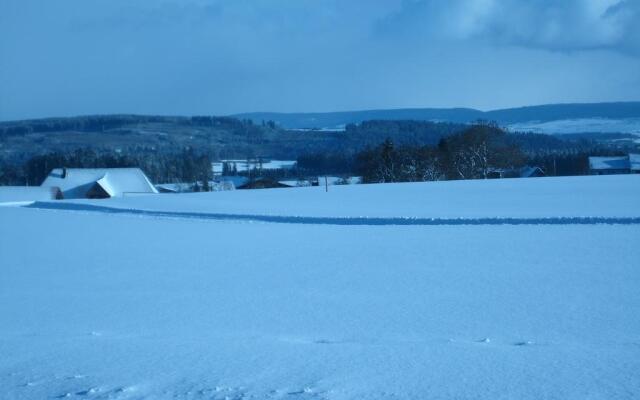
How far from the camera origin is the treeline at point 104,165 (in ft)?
265

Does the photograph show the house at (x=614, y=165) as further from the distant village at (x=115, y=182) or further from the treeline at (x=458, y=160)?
the treeline at (x=458, y=160)

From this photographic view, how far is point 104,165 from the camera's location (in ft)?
268

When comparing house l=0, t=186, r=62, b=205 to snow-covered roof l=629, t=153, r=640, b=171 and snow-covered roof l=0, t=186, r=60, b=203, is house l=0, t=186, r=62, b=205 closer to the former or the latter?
snow-covered roof l=0, t=186, r=60, b=203

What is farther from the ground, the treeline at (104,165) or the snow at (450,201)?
the treeline at (104,165)

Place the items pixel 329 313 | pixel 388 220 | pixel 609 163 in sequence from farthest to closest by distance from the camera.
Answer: pixel 609 163
pixel 388 220
pixel 329 313

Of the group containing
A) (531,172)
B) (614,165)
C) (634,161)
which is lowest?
(531,172)

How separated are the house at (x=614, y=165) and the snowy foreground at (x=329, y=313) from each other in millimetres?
37589

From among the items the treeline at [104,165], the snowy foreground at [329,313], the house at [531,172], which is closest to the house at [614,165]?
the house at [531,172]

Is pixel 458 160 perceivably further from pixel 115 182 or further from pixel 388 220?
pixel 388 220

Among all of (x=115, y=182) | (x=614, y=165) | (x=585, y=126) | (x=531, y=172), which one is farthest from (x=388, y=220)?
(x=585, y=126)

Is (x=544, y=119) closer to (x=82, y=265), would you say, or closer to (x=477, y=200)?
(x=477, y=200)

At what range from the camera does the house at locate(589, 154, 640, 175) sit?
53.9 m

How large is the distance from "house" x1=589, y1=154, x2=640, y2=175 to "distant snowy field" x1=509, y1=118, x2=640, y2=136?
93.4 ft

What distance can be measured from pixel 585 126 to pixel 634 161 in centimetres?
4589
